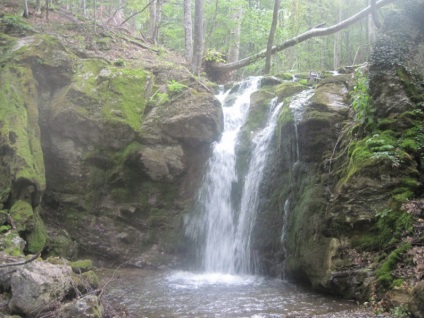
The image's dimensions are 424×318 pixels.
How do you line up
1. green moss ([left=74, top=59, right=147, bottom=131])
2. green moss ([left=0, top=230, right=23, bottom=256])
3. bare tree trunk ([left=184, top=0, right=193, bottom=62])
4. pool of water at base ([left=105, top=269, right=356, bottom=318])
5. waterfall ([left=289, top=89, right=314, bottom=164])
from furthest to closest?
1. bare tree trunk ([left=184, top=0, right=193, bottom=62])
2. green moss ([left=74, top=59, right=147, bottom=131])
3. waterfall ([left=289, top=89, right=314, bottom=164])
4. green moss ([left=0, top=230, right=23, bottom=256])
5. pool of water at base ([left=105, top=269, right=356, bottom=318])

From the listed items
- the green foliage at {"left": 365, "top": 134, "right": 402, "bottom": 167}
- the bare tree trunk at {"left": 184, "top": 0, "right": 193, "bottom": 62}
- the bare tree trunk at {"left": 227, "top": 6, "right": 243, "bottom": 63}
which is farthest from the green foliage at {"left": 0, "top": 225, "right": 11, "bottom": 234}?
the bare tree trunk at {"left": 227, "top": 6, "right": 243, "bottom": 63}

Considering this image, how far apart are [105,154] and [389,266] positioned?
7784mm

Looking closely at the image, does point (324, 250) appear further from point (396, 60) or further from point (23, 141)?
point (23, 141)

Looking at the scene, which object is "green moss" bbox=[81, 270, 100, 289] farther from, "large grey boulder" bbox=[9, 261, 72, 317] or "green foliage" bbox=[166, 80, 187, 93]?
"green foliage" bbox=[166, 80, 187, 93]

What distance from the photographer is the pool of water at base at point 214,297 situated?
6075mm

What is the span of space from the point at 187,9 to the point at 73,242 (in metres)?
12.6

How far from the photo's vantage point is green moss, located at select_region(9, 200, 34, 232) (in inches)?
325

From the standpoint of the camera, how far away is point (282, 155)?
31.0 feet

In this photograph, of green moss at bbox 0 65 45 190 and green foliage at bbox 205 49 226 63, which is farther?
green foliage at bbox 205 49 226 63

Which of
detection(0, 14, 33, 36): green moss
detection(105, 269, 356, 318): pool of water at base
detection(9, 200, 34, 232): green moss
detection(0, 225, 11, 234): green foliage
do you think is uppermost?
detection(0, 14, 33, 36): green moss

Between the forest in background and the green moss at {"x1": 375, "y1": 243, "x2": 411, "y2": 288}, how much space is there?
11.0 m

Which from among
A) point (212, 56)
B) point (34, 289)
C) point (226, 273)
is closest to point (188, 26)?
point (212, 56)

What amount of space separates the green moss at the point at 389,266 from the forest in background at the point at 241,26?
36.0 feet

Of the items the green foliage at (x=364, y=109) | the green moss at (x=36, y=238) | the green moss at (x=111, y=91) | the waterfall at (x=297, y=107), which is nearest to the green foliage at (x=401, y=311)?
the green foliage at (x=364, y=109)
